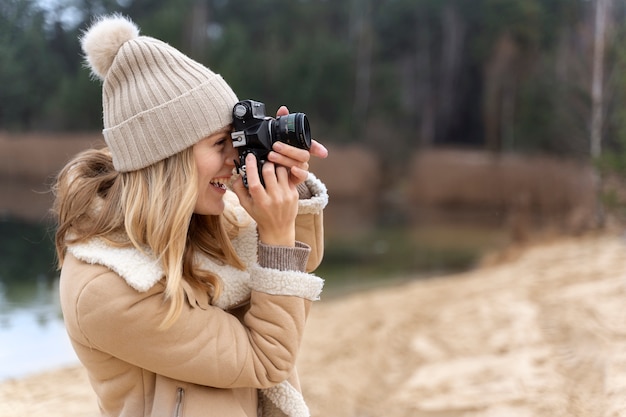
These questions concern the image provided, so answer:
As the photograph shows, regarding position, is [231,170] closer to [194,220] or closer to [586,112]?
[194,220]

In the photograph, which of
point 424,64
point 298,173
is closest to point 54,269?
point 298,173

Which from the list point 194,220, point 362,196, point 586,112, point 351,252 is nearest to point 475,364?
point 194,220

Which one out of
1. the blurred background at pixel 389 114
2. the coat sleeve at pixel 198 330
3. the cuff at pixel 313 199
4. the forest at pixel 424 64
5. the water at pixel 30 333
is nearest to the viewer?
the coat sleeve at pixel 198 330

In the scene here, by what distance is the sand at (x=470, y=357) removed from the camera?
3.13 meters

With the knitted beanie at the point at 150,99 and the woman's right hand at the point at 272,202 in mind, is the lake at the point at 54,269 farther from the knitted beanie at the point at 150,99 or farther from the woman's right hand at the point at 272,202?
the woman's right hand at the point at 272,202

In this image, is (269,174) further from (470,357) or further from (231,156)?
(470,357)

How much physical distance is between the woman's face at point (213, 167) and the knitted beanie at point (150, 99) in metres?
0.02

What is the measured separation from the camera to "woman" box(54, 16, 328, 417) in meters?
1.12

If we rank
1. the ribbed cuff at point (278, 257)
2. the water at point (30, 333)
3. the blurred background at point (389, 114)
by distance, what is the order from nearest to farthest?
the ribbed cuff at point (278, 257)
the water at point (30, 333)
the blurred background at point (389, 114)

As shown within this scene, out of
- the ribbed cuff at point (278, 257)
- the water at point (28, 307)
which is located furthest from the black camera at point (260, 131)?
the water at point (28, 307)

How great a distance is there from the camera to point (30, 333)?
192 inches

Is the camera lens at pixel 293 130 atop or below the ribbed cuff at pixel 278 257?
atop

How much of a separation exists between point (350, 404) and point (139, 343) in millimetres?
2831

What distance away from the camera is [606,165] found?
9.19 m
